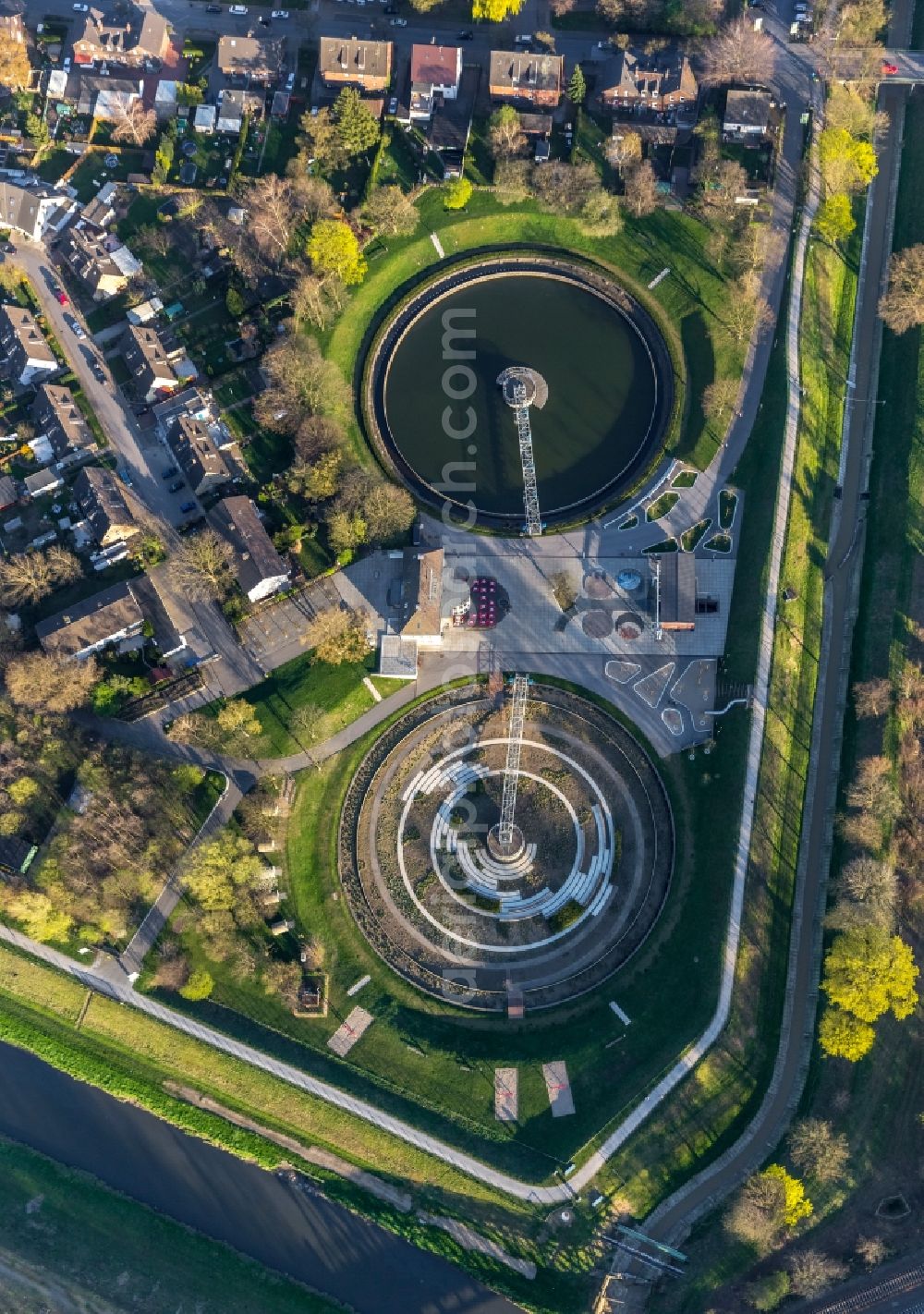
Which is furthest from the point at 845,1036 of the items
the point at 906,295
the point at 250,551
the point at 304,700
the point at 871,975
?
the point at 906,295

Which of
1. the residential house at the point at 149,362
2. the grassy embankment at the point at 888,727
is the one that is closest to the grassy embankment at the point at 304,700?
the residential house at the point at 149,362

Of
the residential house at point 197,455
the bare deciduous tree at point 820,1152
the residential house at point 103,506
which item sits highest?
the residential house at point 197,455

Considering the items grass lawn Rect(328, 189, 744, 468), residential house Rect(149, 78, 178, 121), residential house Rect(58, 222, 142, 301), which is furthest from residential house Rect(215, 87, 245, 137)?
grass lawn Rect(328, 189, 744, 468)

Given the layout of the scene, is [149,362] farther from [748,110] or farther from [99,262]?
[748,110]

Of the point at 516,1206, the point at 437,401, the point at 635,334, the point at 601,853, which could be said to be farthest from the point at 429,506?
the point at 516,1206

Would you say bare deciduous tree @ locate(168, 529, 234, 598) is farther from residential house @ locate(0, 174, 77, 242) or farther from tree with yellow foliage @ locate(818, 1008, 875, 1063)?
tree with yellow foliage @ locate(818, 1008, 875, 1063)

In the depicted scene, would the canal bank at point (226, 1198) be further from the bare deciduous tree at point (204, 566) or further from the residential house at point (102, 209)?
the residential house at point (102, 209)

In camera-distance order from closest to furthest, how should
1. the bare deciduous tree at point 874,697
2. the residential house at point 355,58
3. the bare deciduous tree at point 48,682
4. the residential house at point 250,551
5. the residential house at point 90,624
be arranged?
the bare deciduous tree at point 874,697, the bare deciduous tree at point 48,682, the residential house at point 90,624, the residential house at point 250,551, the residential house at point 355,58
